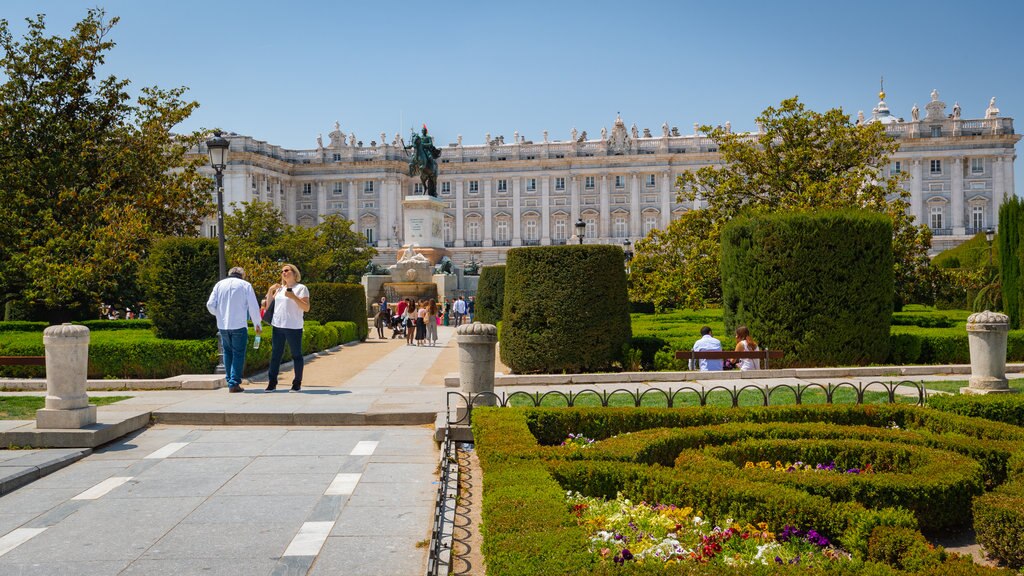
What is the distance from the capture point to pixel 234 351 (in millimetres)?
11258

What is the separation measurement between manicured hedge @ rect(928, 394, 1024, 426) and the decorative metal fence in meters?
0.39

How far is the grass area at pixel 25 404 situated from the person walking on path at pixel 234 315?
4.36 feet

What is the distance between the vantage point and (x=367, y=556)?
4844 mm

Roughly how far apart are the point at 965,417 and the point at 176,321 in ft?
38.6

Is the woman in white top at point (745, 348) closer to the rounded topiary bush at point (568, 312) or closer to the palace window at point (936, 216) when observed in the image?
the rounded topiary bush at point (568, 312)

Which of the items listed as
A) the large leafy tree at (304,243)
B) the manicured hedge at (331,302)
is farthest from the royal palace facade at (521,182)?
the manicured hedge at (331,302)

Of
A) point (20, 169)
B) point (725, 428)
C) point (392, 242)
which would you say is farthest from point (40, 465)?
point (392, 242)

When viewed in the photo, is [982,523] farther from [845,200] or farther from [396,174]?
[396,174]

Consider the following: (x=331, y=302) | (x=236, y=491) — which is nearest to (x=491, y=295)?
(x=331, y=302)

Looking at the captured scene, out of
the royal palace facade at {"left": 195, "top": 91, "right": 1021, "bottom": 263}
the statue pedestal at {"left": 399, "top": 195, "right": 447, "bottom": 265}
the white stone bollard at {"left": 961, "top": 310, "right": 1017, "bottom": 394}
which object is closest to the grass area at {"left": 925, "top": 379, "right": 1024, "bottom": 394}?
the white stone bollard at {"left": 961, "top": 310, "right": 1017, "bottom": 394}

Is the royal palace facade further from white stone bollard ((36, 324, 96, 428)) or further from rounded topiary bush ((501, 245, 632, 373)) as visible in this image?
white stone bollard ((36, 324, 96, 428))

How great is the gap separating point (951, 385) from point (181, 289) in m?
11.7

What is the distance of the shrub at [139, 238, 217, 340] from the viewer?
14.4 m

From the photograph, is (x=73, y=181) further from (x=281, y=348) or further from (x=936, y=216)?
(x=936, y=216)
